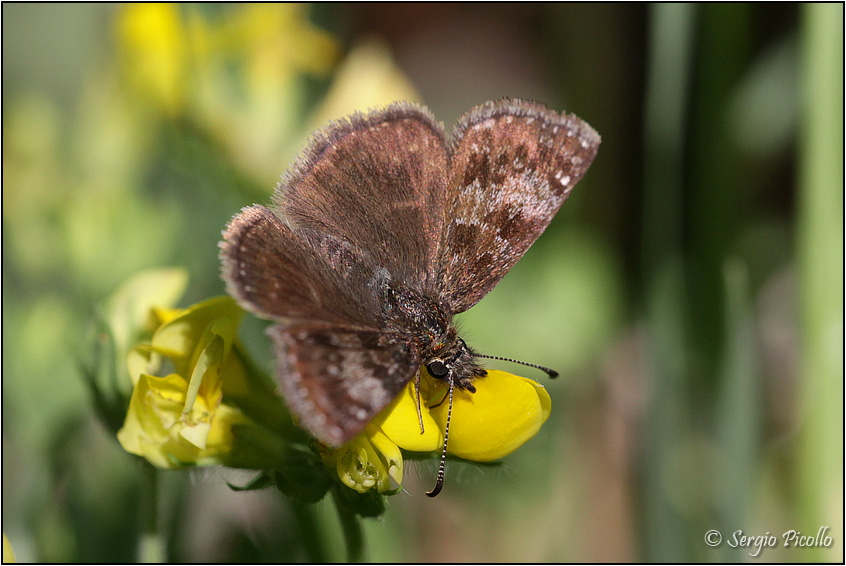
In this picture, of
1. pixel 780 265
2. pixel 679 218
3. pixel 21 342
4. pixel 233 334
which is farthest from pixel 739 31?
pixel 21 342

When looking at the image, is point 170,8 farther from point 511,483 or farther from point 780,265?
point 780,265

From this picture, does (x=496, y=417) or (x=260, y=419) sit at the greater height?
(x=496, y=417)

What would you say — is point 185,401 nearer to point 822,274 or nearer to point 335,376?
point 335,376

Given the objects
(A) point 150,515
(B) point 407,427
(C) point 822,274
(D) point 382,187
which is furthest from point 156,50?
(C) point 822,274

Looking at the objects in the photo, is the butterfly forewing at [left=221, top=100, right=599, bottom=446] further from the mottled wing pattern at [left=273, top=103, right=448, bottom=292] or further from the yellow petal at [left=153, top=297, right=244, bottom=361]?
the yellow petal at [left=153, top=297, right=244, bottom=361]

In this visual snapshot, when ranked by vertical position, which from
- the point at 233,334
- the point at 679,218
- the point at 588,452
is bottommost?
the point at 588,452

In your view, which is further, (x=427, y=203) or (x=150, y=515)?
(x=427, y=203)
